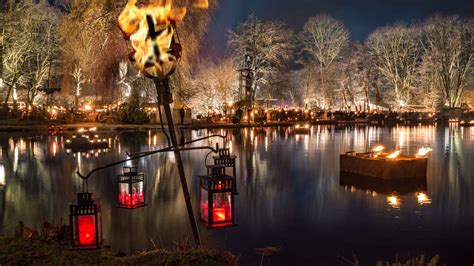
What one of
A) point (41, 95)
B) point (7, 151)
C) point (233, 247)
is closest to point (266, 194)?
point (233, 247)

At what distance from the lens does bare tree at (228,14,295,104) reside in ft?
186

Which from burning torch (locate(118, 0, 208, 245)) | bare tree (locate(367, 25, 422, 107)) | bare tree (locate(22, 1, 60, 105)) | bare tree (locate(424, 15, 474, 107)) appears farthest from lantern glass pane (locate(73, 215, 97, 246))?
bare tree (locate(424, 15, 474, 107))

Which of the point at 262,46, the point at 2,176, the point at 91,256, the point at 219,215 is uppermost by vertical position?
the point at 262,46

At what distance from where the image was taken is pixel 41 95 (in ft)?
186

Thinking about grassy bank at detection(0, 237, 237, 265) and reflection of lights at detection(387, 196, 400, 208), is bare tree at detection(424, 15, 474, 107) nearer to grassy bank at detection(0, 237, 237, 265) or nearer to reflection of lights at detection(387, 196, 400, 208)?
reflection of lights at detection(387, 196, 400, 208)

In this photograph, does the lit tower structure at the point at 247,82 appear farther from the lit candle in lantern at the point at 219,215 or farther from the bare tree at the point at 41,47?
the lit candle in lantern at the point at 219,215

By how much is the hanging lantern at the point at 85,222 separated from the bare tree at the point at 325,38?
213 feet

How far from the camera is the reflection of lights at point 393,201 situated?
9.15 m

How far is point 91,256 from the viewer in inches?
211

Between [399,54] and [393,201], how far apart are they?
6400cm

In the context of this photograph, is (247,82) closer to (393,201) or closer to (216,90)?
(216,90)

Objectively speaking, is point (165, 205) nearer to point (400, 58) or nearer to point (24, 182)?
point (24, 182)

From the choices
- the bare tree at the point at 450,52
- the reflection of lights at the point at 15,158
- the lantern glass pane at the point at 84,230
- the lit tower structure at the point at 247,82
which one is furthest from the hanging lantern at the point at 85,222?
the bare tree at the point at 450,52

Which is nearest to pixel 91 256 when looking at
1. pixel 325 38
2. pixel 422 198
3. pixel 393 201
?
pixel 393 201
